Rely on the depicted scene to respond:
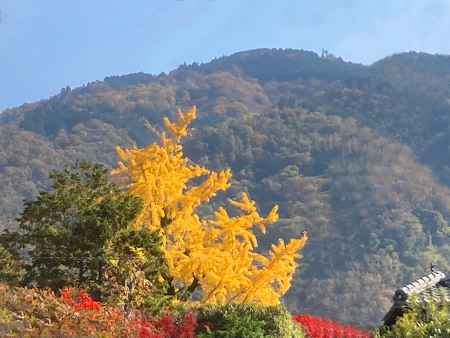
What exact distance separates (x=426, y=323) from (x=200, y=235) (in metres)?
8.74

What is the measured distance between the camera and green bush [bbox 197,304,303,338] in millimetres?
Result: 11758

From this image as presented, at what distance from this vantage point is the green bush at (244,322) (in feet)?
38.6

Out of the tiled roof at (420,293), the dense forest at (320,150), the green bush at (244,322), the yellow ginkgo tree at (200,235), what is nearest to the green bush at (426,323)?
the tiled roof at (420,293)

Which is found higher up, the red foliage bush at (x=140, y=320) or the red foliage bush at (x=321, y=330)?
the red foliage bush at (x=140, y=320)

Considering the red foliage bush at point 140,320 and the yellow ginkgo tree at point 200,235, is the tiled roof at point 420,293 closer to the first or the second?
the red foliage bush at point 140,320

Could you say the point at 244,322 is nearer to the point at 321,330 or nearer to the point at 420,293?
the point at 420,293

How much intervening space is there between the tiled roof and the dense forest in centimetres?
6361

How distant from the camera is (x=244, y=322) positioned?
11906 mm

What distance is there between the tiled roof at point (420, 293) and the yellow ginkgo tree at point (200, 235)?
5.33m

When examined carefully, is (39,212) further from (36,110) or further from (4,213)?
(36,110)

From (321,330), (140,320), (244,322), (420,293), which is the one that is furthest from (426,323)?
(321,330)

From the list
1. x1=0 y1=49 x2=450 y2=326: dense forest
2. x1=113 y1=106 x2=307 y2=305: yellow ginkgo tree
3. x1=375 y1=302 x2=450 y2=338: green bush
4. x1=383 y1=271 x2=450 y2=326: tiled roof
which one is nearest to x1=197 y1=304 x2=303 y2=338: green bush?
x1=383 y1=271 x2=450 y2=326: tiled roof

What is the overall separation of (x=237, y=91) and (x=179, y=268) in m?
170

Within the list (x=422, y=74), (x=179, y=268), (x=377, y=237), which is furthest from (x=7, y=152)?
(x=179, y=268)
